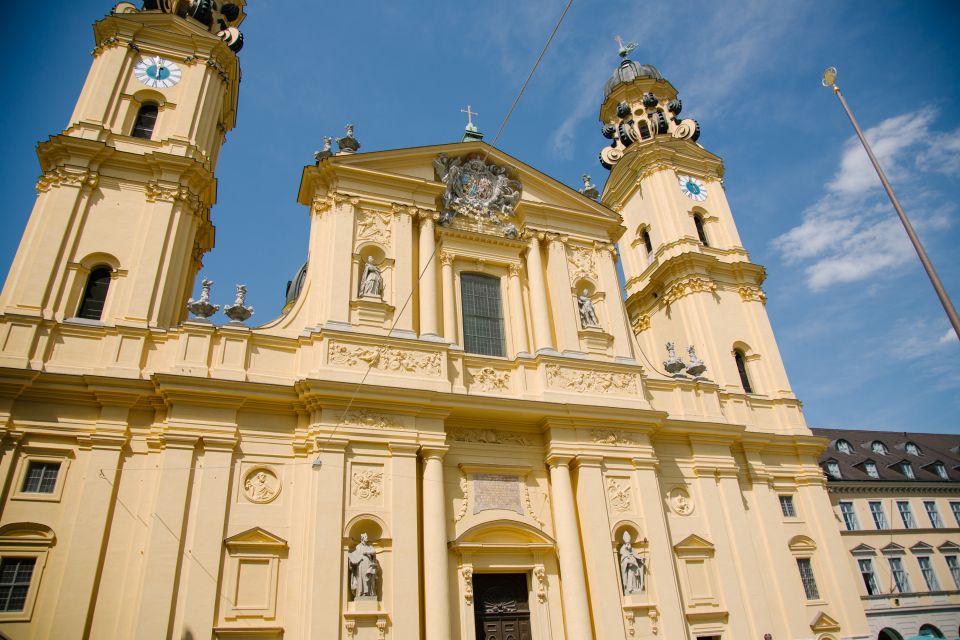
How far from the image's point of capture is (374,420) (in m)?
14.0

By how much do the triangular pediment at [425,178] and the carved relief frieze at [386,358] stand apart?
472 centimetres

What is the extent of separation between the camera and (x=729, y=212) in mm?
24266

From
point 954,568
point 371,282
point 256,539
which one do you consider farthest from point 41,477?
point 954,568

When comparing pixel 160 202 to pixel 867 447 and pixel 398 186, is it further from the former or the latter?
pixel 867 447

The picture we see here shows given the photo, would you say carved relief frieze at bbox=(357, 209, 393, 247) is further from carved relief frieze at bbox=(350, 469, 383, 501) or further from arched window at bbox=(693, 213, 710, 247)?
arched window at bbox=(693, 213, 710, 247)

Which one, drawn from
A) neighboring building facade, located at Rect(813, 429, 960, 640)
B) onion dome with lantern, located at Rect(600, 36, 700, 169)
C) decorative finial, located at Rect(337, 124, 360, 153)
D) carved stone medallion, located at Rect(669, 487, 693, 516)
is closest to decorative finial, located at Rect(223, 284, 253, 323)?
decorative finial, located at Rect(337, 124, 360, 153)

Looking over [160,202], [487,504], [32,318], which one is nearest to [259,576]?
[487,504]

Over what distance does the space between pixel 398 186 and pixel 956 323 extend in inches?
521

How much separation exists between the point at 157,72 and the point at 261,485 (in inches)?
508

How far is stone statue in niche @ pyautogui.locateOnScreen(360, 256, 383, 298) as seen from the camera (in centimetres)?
1591

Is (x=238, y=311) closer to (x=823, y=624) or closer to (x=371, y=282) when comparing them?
(x=371, y=282)

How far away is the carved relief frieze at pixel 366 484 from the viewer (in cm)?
1327

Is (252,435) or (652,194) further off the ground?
(652,194)

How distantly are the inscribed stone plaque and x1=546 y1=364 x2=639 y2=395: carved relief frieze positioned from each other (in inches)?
105
